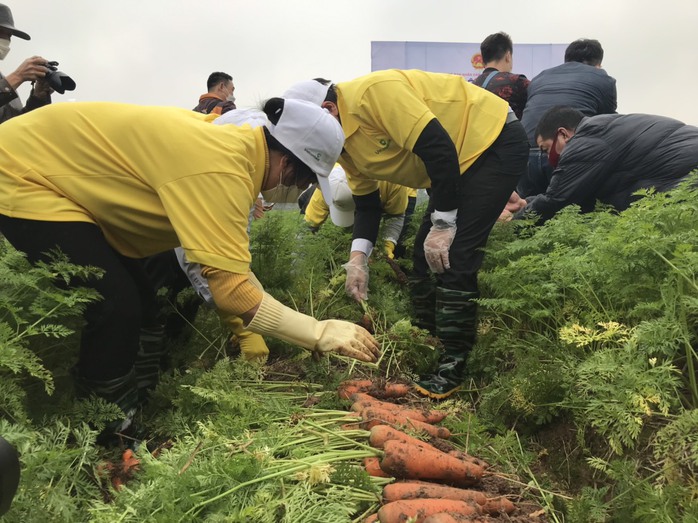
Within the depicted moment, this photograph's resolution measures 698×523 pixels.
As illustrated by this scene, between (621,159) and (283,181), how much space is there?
8.64 feet

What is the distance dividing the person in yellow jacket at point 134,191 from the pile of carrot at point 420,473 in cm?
53

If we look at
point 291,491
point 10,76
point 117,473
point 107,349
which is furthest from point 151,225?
point 10,76

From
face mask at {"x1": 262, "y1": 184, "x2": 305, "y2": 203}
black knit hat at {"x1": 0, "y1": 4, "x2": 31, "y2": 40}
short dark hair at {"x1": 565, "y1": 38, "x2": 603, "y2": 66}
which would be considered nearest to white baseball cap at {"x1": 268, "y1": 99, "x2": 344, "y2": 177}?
face mask at {"x1": 262, "y1": 184, "x2": 305, "y2": 203}

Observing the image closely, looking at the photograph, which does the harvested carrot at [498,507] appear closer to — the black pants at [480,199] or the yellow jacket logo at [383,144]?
the black pants at [480,199]

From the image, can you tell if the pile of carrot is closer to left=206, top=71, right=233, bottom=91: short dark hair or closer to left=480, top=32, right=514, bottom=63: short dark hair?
left=480, top=32, right=514, bottom=63: short dark hair

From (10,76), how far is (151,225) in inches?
105

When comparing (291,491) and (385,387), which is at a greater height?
(291,491)

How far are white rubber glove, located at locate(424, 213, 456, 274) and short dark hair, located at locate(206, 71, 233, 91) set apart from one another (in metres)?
3.84

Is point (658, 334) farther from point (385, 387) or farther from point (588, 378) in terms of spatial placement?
point (385, 387)

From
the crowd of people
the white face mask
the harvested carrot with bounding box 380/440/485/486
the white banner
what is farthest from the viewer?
the white banner

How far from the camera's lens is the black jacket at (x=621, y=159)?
3666mm

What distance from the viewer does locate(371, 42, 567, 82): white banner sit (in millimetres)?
7992

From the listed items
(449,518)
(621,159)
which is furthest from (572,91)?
(449,518)

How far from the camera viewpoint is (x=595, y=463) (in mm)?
1924
